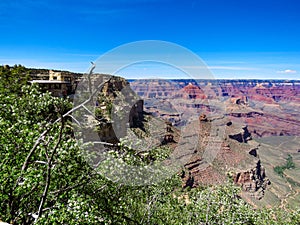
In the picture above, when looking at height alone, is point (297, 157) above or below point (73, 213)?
below

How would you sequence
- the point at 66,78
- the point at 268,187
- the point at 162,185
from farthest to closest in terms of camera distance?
the point at 268,187, the point at 66,78, the point at 162,185

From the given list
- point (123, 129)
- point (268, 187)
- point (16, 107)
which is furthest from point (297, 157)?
point (16, 107)

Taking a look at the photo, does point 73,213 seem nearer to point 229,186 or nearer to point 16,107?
point 16,107

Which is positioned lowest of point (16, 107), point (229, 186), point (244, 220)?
point (244, 220)

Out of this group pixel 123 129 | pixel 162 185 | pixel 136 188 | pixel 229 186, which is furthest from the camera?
pixel 123 129

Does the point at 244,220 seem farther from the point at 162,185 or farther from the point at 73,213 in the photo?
the point at 73,213

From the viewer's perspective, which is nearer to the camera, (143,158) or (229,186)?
(143,158)
